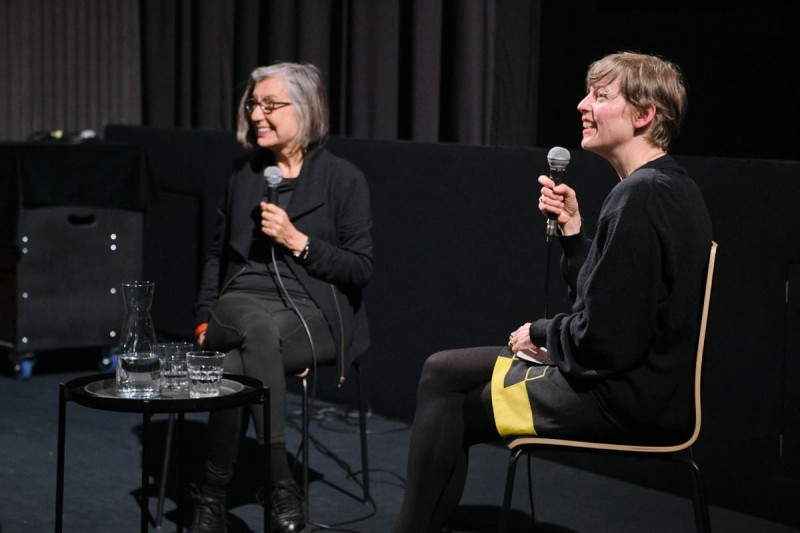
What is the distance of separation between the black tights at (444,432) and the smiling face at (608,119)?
493 mm

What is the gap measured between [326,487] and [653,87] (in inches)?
Answer: 62.3

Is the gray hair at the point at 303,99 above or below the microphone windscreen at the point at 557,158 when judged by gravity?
above

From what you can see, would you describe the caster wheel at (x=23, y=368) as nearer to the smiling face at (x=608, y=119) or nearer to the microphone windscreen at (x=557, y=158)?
the microphone windscreen at (x=557, y=158)

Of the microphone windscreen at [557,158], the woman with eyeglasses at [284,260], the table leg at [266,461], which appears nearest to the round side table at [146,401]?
the table leg at [266,461]

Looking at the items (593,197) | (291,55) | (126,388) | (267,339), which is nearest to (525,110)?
(593,197)

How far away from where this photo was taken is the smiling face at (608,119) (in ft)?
7.84

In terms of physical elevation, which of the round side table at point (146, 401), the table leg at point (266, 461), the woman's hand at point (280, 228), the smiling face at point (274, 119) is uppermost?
the smiling face at point (274, 119)

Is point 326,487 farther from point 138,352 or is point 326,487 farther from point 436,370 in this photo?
point 138,352

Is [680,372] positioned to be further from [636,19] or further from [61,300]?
[61,300]

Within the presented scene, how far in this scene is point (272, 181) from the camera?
305cm

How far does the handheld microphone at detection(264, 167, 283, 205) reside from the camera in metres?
3.04

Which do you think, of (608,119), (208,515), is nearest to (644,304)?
(608,119)

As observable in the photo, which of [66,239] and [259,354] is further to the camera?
[66,239]

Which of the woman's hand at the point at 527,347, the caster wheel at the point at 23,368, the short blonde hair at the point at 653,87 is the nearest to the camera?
the short blonde hair at the point at 653,87
